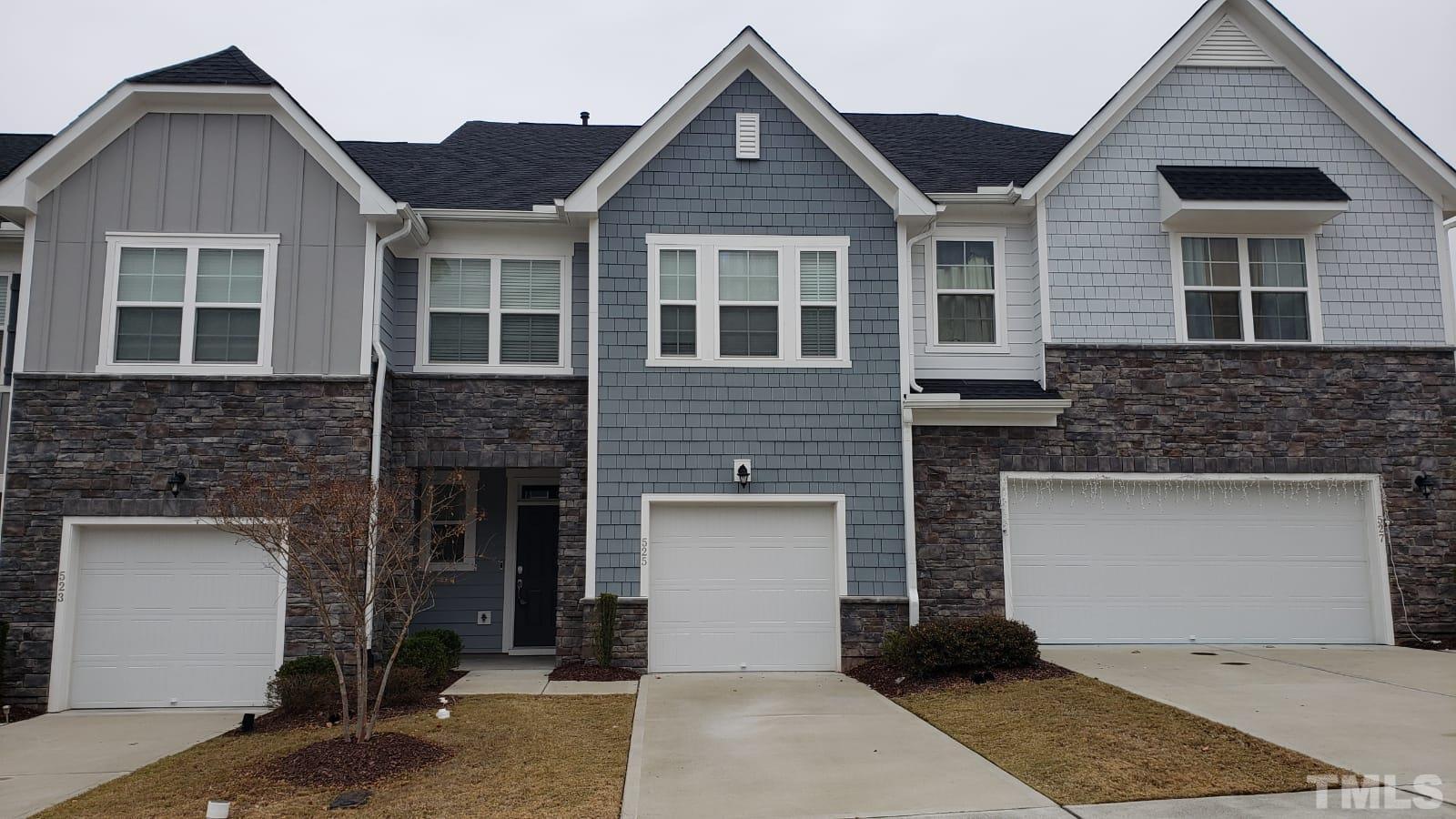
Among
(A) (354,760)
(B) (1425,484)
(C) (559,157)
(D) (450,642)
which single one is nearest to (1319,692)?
(B) (1425,484)

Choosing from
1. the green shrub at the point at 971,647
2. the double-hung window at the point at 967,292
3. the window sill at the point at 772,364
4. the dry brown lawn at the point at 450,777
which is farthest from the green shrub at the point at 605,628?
the double-hung window at the point at 967,292

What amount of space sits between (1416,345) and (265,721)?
1410 cm

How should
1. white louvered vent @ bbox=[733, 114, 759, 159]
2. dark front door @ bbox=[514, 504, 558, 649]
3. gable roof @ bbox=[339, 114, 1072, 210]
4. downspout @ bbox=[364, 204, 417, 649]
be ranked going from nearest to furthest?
downspout @ bbox=[364, 204, 417, 649] → white louvered vent @ bbox=[733, 114, 759, 159] → gable roof @ bbox=[339, 114, 1072, 210] → dark front door @ bbox=[514, 504, 558, 649]

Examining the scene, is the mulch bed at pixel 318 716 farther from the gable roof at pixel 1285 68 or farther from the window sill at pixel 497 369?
the gable roof at pixel 1285 68

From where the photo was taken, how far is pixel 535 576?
46.6 ft

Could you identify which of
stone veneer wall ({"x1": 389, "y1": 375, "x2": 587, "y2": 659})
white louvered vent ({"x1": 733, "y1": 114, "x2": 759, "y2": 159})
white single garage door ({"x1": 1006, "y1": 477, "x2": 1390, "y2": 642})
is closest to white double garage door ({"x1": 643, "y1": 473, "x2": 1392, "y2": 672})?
white single garage door ({"x1": 1006, "y1": 477, "x2": 1390, "y2": 642})

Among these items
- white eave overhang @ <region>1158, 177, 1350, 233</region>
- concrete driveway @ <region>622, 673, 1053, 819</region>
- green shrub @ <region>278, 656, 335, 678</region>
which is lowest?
concrete driveway @ <region>622, 673, 1053, 819</region>

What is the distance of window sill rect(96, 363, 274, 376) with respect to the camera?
11.3m

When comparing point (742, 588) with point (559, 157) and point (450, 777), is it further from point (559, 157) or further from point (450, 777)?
point (559, 157)

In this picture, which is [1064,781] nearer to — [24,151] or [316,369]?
[316,369]

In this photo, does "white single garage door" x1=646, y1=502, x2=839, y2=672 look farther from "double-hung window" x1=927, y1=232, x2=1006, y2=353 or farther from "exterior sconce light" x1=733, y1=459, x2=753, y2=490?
"double-hung window" x1=927, y1=232, x2=1006, y2=353

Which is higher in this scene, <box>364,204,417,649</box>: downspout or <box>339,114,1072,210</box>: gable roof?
<box>339,114,1072,210</box>: gable roof

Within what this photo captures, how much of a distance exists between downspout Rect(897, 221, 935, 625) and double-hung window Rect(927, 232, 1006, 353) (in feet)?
2.19

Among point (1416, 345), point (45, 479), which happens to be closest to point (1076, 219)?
point (1416, 345)
